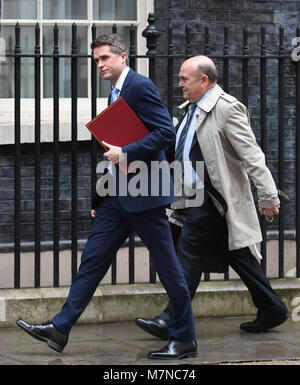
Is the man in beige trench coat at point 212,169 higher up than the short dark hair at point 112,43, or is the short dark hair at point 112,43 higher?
the short dark hair at point 112,43

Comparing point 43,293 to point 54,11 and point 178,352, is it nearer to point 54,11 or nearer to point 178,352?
point 178,352

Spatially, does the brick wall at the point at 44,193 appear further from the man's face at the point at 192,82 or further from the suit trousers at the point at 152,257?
the suit trousers at the point at 152,257

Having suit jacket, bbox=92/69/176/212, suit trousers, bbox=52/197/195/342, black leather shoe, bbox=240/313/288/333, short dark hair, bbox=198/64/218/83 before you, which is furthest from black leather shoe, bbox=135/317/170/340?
short dark hair, bbox=198/64/218/83

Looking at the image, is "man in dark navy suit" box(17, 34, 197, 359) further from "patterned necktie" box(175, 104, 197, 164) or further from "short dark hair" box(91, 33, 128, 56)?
"patterned necktie" box(175, 104, 197, 164)

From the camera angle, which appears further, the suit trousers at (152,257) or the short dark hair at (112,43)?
the suit trousers at (152,257)

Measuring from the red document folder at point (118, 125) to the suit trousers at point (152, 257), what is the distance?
384mm

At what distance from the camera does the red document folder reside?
269 inches

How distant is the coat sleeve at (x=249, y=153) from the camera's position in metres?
7.30

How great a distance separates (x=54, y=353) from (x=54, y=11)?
3877 millimetres

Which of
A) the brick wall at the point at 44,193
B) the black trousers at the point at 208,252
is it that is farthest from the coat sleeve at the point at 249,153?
the brick wall at the point at 44,193

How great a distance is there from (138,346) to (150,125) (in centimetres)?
150

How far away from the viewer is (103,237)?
7.04m

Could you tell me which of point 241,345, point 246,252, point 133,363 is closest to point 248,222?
point 246,252

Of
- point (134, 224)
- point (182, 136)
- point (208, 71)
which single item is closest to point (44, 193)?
point (182, 136)
